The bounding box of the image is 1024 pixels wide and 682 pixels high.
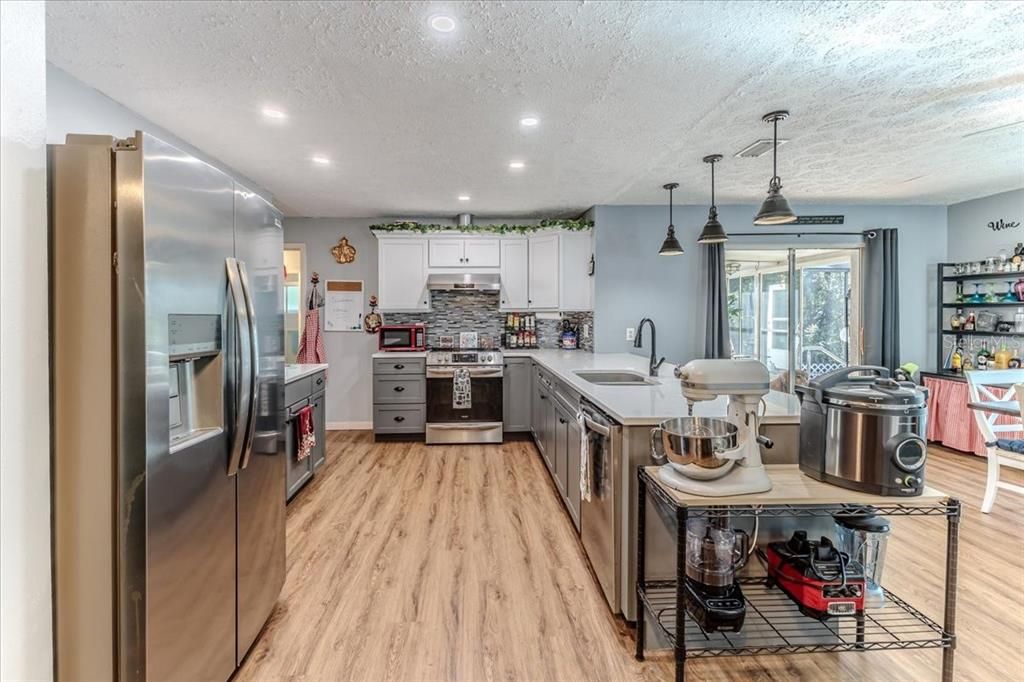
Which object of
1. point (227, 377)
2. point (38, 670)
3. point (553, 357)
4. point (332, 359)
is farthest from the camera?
point (332, 359)

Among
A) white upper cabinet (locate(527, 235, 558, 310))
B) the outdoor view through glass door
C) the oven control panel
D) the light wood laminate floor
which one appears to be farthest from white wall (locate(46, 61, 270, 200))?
the outdoor view through glass door

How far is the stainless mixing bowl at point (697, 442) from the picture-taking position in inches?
62.8

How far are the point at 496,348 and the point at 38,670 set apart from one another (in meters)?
4.65

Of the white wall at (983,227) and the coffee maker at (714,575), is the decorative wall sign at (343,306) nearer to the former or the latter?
the coffee maker at (714,575)

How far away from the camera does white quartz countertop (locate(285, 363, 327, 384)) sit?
329cm

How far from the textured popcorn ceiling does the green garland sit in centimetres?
116

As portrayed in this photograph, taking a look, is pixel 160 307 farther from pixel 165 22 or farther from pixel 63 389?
pixel 165 22

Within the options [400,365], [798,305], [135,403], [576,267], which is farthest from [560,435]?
[798,305]

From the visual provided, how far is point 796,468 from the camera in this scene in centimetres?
189

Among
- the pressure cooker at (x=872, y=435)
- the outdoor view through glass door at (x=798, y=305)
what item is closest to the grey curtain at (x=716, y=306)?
the outdoor view through glass door at (x=798, y=305)

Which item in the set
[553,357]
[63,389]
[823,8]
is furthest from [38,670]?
[553,357]

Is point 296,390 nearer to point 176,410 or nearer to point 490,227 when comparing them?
point 176,410

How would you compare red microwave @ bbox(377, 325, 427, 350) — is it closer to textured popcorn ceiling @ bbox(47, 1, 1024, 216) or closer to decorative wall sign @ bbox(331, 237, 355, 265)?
decorative wall sign @ bbox(331, 237, 355, 265)

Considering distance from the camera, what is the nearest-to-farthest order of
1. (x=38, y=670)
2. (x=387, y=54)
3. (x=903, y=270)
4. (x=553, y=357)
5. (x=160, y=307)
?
(x=38, y=670), (x=160, y=307), (x=387, y=54), (x=553, y=357), (x=903, y=270)
